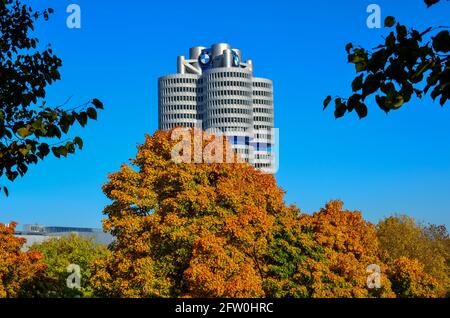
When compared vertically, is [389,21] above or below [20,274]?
above

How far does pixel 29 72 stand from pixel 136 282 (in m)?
24.6

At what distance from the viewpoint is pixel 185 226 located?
4300cm

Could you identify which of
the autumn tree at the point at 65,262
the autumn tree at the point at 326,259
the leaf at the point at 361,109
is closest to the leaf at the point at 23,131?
the leaf at the point at 361,109

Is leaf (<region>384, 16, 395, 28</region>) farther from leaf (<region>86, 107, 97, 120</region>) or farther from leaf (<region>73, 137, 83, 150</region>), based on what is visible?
leaf (<region>73, 137, 83, 150</region>)

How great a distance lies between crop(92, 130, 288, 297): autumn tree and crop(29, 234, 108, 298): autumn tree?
25.2ft

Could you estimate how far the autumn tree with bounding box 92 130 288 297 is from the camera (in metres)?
39.5

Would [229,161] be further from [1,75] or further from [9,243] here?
[1,75]

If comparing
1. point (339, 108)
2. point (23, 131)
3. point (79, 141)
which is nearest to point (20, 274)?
point (79, 141)

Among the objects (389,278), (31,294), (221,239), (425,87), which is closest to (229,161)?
(221,239)

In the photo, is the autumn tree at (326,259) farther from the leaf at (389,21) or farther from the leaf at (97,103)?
the leaf at (389,21)

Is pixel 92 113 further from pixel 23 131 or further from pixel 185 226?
pixel 185 226

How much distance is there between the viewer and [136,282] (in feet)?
137

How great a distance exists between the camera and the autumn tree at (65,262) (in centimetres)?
5700

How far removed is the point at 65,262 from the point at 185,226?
93.7 feet
